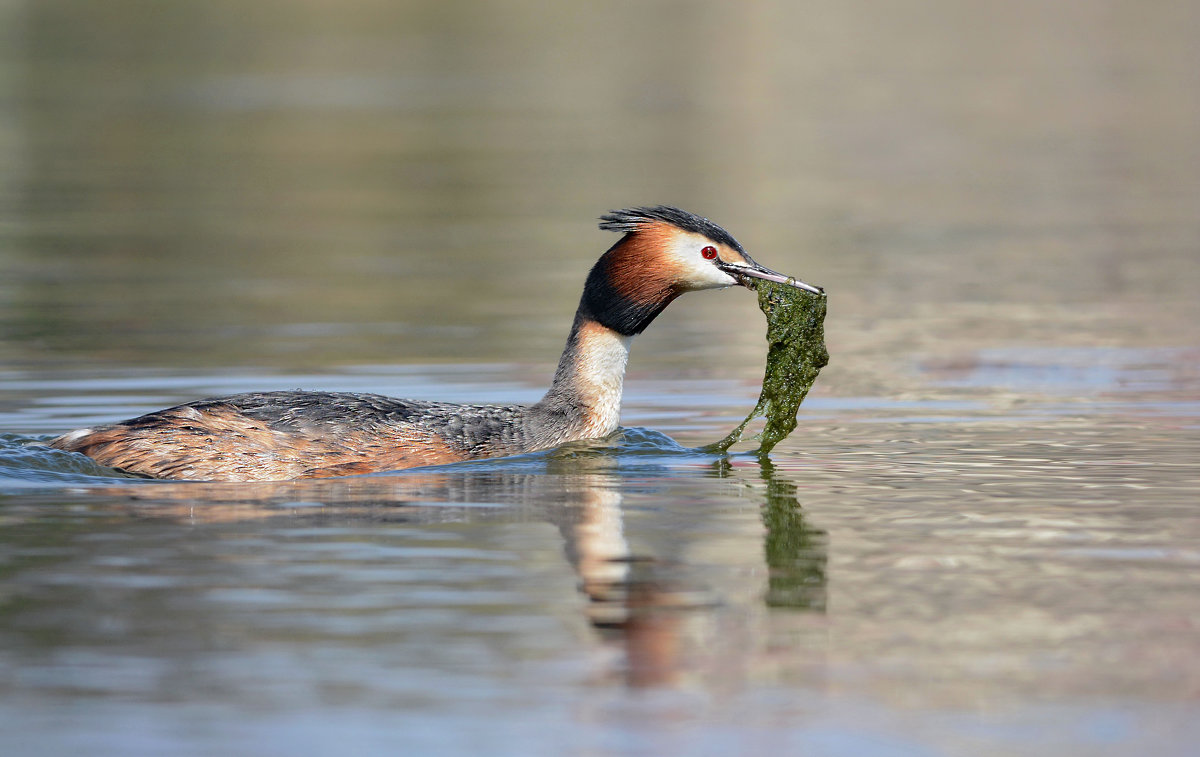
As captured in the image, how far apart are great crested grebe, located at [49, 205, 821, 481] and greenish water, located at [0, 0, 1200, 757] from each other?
22cm

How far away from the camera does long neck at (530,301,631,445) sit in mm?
12047

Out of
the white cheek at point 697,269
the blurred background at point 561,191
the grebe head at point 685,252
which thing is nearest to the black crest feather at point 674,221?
the grebe head at point 685,252

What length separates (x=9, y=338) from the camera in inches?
687

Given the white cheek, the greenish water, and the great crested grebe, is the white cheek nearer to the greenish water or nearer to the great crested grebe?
the great crested grebe

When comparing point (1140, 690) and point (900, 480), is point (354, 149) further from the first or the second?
point (1140, 690)

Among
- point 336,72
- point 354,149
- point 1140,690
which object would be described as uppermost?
point 336,72

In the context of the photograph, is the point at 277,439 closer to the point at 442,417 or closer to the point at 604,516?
the point at 442,417

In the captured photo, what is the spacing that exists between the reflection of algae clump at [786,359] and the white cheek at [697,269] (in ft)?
1.42

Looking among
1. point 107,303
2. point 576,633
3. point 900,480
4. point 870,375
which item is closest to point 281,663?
point 576,633

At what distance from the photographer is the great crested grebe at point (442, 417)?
36.7ft

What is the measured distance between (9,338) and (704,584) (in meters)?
10.9

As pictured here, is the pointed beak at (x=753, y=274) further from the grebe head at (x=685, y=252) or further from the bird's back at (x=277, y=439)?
the bird's back at (x=277, y=439)

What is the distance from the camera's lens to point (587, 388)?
12125 mm

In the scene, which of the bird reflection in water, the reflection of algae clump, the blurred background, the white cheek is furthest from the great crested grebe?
the blurred background
